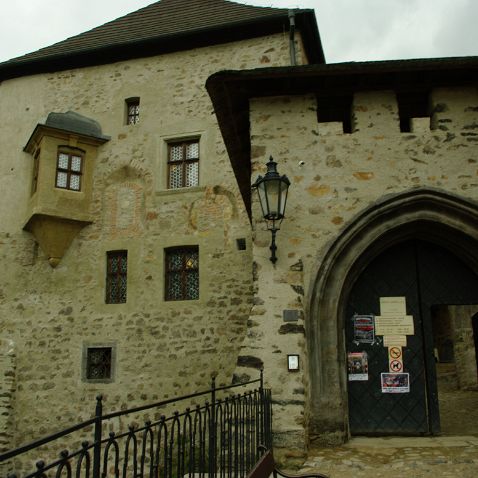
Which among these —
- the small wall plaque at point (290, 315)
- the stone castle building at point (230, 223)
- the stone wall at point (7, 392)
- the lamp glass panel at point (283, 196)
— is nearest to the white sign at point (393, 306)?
the stone castle building at point (230, 223)

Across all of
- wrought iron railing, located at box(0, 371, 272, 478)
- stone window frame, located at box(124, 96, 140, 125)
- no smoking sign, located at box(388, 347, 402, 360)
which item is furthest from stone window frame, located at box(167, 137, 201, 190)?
wrought iron railing, located at box(0, 371, 272, 478)

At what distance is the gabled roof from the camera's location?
1271 centimetres

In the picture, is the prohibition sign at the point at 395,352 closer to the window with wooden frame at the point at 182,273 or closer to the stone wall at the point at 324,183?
the stone wall at the point at 324,183

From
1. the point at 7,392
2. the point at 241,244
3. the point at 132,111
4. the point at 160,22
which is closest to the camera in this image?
the point at 241,244

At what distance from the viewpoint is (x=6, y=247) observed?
1347 cm

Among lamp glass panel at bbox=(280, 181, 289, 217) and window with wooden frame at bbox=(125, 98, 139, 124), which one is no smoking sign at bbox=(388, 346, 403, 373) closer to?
lamp glass panel at bbox=(280, 181, 289, 217)

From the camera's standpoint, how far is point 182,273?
39.7ft

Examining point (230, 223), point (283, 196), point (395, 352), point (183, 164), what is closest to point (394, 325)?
point (395, 352)

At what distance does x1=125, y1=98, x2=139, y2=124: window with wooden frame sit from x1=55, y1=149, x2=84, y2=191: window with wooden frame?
1.58 m

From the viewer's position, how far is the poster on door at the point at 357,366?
637cm

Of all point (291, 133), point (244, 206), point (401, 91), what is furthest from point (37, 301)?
point (401, 91)

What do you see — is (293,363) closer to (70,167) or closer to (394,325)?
(394,325)

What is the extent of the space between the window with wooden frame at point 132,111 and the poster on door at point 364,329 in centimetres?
925

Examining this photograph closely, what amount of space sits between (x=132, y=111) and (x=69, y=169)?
230cm
